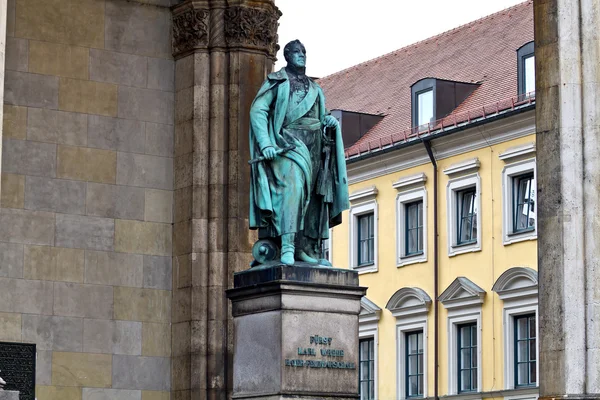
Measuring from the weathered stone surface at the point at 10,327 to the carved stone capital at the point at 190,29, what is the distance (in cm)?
484

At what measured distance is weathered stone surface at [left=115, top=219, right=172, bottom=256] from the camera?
2809cm

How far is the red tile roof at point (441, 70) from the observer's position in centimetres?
5781

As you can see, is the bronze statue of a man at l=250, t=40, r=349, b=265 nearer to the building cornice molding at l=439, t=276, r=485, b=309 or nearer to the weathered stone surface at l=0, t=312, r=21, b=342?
the weathered stone surface at l=0, t=312, r=21, b=342

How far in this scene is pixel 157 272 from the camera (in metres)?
28.3

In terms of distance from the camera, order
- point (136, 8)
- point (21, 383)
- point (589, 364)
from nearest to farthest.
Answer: point (589, 364)
point (21, 383)
point (136, 8)

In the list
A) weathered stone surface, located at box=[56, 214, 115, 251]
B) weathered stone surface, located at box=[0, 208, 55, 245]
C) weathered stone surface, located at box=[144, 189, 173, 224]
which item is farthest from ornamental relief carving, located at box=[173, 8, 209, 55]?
weathered stone surface, located at box=[0, 208, 55, 245]

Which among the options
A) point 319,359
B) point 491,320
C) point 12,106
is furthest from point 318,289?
point 491,320

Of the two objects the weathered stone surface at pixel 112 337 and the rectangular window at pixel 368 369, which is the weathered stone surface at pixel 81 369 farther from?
the rectangular window at pixel 368 369

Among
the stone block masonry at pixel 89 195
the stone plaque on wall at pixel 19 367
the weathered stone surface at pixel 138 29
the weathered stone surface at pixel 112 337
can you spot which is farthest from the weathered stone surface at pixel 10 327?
the weathered stone surface at pixel 138 29

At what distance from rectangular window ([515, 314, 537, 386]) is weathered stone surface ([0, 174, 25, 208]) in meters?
27.3

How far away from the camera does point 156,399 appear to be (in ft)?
91.5

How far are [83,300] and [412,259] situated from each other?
102 ft

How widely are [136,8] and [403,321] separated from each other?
30799 millimetres

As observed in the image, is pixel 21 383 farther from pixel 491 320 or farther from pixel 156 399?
pixel 491 320
